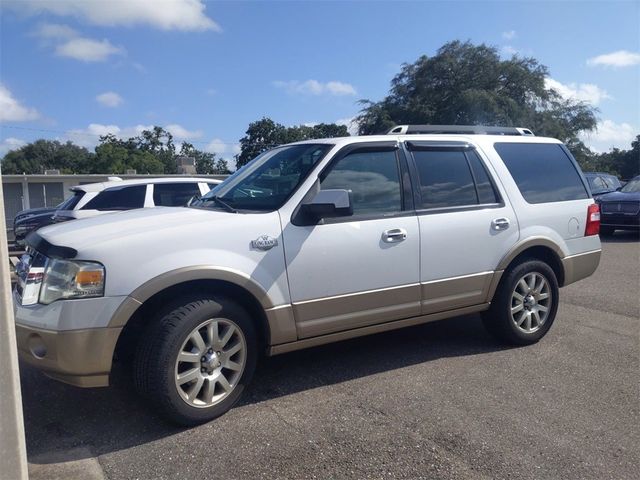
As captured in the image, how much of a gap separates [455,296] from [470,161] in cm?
128

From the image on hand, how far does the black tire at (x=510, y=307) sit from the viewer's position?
17.3 feet

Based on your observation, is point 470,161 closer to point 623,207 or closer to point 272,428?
point 272,428

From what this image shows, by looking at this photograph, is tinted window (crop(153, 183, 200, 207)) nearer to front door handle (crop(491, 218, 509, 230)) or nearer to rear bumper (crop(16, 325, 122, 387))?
front door handle (crop(491, 218, 509, 230))

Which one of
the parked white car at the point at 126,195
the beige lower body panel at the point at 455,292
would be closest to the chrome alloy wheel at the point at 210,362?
the beige lower body panel at the point at 455,292

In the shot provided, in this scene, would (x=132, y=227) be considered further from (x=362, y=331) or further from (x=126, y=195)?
(x=126, y=195)

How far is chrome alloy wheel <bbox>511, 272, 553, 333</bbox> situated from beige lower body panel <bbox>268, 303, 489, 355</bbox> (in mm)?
358

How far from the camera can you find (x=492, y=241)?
16.9ft

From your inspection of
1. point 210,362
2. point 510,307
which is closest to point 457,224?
point 510,307

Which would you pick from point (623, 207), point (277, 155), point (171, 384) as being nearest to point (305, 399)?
point (171, 384)

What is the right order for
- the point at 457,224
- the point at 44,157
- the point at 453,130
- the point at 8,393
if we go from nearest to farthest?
the point at 8,393 < the point at 457,224 < the point at 453,130 < the point at 44,157

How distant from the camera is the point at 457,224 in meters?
4.93

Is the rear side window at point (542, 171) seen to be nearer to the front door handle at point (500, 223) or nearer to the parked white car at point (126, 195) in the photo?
the front door handle at point (500, 223)

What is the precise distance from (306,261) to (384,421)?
4.05ft

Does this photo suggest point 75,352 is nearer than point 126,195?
Yes
